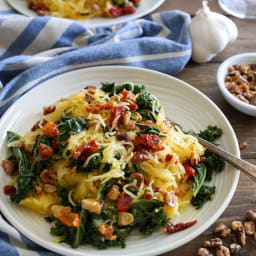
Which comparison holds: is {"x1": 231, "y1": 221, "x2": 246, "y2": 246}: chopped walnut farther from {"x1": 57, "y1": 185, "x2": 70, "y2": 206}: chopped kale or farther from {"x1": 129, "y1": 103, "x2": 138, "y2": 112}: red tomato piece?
{"x1": 57, "y1": 185, "x2": 70, "y2": 206}: chopped kale

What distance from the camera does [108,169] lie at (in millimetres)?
4164

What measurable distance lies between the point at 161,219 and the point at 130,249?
42cm

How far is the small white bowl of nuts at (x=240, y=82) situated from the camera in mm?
5499

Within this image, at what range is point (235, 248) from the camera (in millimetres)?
4082

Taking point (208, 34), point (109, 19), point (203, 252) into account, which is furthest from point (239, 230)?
point (109, 19)

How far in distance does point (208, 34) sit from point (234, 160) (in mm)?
2651

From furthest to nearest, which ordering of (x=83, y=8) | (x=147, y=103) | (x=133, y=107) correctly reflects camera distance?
(x=83, y=8) < (x=147, y=103) < (x=133, y=107)

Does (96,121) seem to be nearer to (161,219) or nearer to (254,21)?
(161,219)

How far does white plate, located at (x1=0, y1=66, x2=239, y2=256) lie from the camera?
150 inches

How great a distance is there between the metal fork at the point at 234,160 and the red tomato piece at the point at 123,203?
3.99ft

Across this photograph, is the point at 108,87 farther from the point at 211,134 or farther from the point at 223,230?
the point at 223,230

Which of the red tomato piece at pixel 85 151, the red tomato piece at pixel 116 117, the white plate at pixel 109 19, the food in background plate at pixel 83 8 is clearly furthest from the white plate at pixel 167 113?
the food in background plate at pixel 83 8

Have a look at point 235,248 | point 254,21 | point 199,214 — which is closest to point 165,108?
point 199,214

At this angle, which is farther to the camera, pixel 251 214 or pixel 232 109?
pixel 232 109
